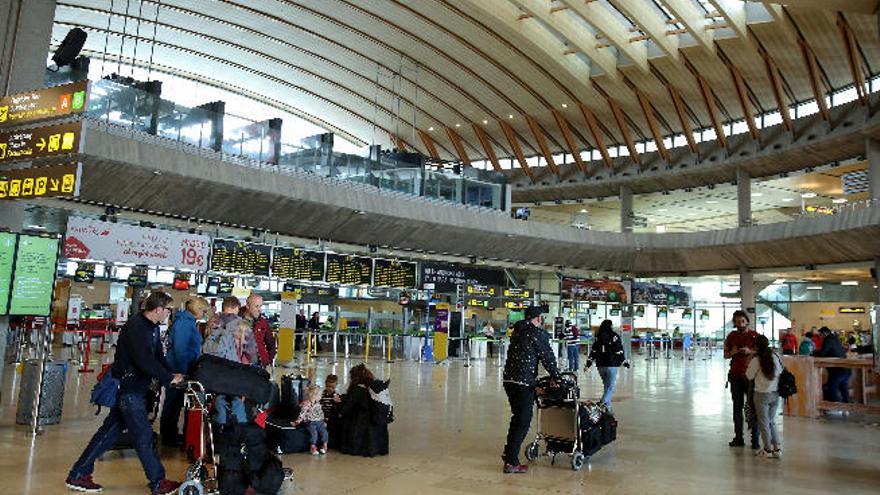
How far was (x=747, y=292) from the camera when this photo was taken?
33.0 meters

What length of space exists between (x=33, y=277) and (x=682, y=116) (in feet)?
103

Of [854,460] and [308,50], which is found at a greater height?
[308,50]

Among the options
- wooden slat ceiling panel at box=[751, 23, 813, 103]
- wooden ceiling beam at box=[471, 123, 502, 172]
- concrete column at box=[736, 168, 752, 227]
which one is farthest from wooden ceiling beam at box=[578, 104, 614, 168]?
wooden slat ceiling panel at box=[751, 23, 813, 103]

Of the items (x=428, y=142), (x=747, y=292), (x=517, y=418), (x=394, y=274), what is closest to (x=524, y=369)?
(x=517, y=418)

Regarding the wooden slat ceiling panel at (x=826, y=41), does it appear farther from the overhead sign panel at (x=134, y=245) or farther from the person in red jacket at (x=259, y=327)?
the person in red jacket at (x=259, y=327)

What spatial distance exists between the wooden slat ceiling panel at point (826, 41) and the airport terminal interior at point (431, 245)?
192 mm

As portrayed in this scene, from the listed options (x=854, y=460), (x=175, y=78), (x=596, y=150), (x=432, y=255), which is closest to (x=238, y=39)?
(x=175, y=78)

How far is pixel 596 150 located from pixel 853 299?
59.6ft

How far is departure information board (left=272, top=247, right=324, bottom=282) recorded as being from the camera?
66.6 feet

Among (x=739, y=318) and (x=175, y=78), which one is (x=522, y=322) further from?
(x=175, y=78)

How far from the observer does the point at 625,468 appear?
687 centimetres

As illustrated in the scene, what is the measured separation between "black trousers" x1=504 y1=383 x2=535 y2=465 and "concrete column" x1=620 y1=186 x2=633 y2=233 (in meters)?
31.4

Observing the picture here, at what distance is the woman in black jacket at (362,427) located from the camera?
707 centimetres

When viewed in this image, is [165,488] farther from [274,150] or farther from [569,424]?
[274,150]
